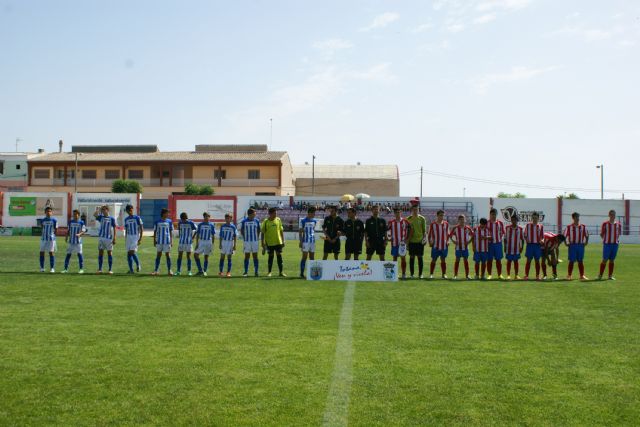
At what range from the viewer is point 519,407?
5031 mm

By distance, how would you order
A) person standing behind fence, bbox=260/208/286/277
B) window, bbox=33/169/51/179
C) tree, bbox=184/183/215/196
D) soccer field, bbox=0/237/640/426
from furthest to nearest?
window, bbox=33/169/51/179
tree, bbox=184/183/215/196
person standing behind fence, bbox=260/208/286/277
soccer field, bbox=0/237/640/426

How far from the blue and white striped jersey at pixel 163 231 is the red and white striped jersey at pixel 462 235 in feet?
24.8

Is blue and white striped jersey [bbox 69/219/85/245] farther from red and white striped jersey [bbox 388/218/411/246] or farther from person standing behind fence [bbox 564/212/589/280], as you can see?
person standing behind fence [bbox 564/212/589/280]

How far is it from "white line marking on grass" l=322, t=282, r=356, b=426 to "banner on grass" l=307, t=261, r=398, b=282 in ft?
20.0

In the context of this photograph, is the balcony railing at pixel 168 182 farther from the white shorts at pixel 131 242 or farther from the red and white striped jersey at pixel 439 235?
the red and white striped jersey at pixel 439 235

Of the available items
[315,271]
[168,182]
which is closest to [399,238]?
[315,271]

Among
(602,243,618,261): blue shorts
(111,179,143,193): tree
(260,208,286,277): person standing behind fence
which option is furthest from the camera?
(111,179,143,193): tree

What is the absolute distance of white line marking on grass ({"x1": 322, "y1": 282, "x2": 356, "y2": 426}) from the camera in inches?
187

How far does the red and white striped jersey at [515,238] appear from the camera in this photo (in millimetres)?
16578

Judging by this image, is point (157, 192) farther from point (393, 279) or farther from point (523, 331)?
point (523, 331)

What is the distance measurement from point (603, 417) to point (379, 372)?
6.76ft

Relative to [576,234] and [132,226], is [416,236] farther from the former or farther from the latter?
[132,226]

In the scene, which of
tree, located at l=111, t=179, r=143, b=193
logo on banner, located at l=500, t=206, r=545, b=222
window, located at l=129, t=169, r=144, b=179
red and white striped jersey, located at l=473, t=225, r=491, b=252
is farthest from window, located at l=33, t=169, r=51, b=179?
red and white striped jersey, located at l=473, t=225, r=491, b=252

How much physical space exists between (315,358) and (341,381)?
957mm
